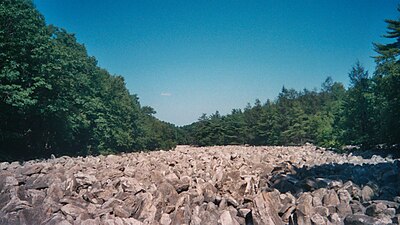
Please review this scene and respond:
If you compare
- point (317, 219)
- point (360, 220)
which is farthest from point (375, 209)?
point (317, 219)

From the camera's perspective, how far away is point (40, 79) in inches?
611

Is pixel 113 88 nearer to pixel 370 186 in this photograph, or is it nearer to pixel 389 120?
pixel 389 120

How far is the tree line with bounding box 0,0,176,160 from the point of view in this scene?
14.1m

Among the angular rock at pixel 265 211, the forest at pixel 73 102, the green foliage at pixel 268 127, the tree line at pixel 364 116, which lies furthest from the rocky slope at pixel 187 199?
the green foliage at pixel 268 127

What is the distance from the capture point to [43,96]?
17.3 meters

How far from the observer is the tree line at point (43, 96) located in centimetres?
1411

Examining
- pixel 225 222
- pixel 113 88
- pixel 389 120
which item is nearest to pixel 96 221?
pixel 225 222

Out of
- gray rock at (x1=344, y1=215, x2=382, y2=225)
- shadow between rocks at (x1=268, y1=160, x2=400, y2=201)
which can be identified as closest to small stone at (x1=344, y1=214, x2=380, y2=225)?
gray rock at (x1=344, y1=215, x2=382, y2=225)

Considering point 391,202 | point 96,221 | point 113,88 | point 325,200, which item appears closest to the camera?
point 96,221

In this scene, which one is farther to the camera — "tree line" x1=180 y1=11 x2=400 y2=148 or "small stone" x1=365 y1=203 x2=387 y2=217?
"tree line" x1=180 y1=11 x2=400 y2=148

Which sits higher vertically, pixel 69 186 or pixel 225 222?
pixel 69 186

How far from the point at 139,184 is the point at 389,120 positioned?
20.0 meters

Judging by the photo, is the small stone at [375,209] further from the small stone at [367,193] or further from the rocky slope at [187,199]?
the small stone at [367,193]

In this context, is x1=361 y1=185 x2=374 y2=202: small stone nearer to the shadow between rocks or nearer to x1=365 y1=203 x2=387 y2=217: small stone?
the shadow between rocks
